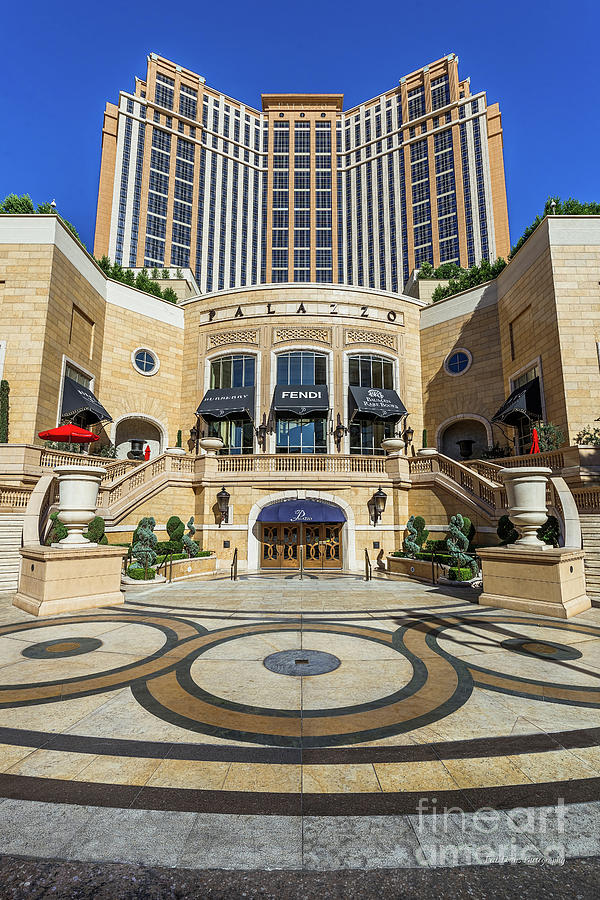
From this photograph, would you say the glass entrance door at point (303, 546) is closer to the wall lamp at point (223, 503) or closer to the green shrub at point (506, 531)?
the wall lamp at point (223, 503)

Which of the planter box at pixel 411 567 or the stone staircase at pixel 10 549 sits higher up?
the stone staircase at pixel 10 549

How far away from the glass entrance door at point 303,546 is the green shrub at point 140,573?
24.0 ft

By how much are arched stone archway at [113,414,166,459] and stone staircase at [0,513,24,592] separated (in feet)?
44.4

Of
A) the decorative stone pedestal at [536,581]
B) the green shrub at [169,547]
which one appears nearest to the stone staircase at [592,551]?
the decorative stone pedestal at [536,581]

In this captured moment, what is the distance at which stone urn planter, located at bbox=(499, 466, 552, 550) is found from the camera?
37.5ft

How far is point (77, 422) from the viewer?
25391 millimetres

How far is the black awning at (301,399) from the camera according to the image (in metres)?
27.0

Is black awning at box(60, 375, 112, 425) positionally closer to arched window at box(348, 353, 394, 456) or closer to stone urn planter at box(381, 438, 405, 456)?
arched window at box(348, 353, 394, 456)

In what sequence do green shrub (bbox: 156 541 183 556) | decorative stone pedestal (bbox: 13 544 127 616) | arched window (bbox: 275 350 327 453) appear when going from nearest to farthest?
1. decorative stone pedestal (bbox: 13 544 127 616)
2. green shrub (bbox: 156 541 183 556)
3. arched window (bbox: 275 350 327 453)

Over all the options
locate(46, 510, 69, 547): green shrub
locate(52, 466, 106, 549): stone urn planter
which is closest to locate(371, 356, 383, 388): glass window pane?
locate(46, 510, 69, 547): green shrub

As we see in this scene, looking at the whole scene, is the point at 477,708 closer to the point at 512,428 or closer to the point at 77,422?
the point at 512,428

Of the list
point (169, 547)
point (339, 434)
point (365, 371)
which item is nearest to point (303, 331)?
point (365, 371)

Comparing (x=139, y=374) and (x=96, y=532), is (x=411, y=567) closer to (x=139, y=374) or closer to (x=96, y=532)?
(x=96, y=532)

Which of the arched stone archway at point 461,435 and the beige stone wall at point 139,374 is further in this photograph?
the arched stone archway at point 461,435
